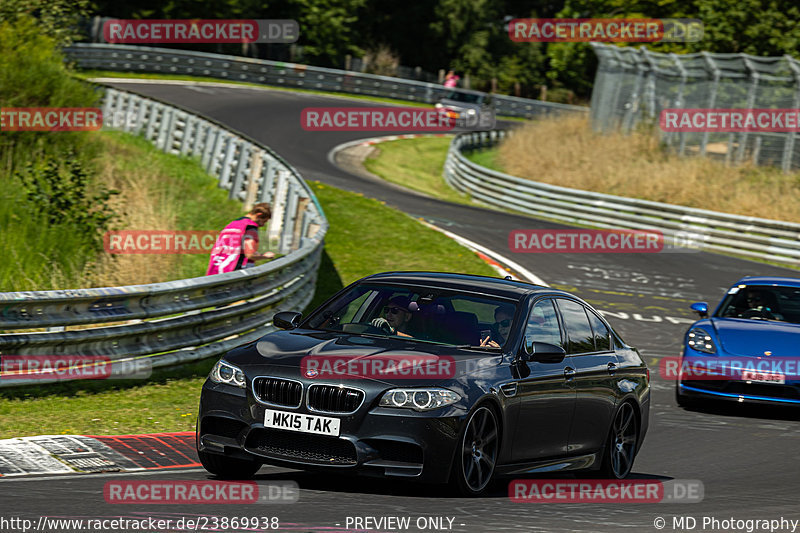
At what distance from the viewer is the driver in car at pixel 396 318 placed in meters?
7.99

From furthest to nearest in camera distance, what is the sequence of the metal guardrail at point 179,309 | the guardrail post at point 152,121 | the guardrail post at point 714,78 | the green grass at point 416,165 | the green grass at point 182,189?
the green grass at point 416,165, the guardrail post at point 714,78, the guardrail post at point 152,121, the green grass at point 182,189, the metal guardrail at point 179,309

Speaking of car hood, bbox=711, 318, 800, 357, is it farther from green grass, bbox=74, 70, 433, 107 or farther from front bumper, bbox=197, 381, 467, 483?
green grass, bbox=74, 70, 433, 107

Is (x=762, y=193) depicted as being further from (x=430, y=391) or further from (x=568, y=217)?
(x=430, y=391)

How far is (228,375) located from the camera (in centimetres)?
730

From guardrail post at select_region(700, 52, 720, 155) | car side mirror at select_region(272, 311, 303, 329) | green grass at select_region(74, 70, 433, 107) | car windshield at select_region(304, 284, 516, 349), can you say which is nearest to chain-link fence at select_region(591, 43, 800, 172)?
guardrail post at select_region(700, 52, 720, 155)

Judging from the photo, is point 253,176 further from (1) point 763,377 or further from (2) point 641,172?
(2) point 641,172

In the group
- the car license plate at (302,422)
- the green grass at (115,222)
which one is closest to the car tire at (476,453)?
the car license plate at (302,422)

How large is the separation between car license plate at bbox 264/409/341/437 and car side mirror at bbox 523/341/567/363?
160 cm

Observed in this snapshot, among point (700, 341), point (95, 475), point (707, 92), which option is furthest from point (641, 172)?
point (95, 475)

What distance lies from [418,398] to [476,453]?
1.97ft

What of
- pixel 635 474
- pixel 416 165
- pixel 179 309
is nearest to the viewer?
pixel 635 474

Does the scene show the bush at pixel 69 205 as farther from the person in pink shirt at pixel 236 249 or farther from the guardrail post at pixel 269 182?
the person in pink shirt at pixel 236 249

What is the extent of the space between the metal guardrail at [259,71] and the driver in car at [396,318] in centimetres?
3911

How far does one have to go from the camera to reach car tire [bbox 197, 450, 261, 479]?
7.39m
